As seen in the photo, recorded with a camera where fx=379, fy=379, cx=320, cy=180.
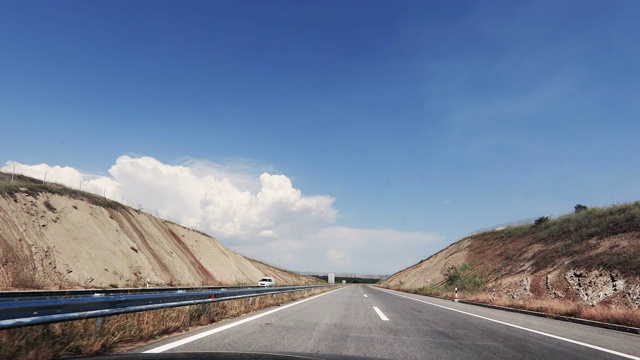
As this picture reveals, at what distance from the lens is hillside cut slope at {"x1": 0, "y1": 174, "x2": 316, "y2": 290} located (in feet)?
73.5

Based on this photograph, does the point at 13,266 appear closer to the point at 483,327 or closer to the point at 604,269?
the point at 483,327

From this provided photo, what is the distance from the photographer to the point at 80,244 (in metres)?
27.7

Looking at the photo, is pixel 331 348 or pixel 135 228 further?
pixel 135 228

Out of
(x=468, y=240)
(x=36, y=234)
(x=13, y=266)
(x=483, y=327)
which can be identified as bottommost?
(x=483, y=327)

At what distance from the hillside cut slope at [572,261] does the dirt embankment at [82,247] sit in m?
28.7

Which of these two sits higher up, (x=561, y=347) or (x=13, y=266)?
(x=13, y=266)

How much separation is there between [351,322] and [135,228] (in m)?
33.6

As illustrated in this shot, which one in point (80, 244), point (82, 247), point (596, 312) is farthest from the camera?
point (80, 244)

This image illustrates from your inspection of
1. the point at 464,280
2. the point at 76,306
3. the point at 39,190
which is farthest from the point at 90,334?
the point at 464,280

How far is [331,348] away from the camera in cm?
586

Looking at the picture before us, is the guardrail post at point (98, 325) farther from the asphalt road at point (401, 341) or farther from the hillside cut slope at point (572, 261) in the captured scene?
the hillside cut slope at point (572, 261)

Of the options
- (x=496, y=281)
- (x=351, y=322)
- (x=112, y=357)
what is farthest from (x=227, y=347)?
(x=496, y=281)

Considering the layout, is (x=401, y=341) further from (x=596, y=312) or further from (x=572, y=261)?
(x=572, y=261)

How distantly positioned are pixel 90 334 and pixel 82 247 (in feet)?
85.2
